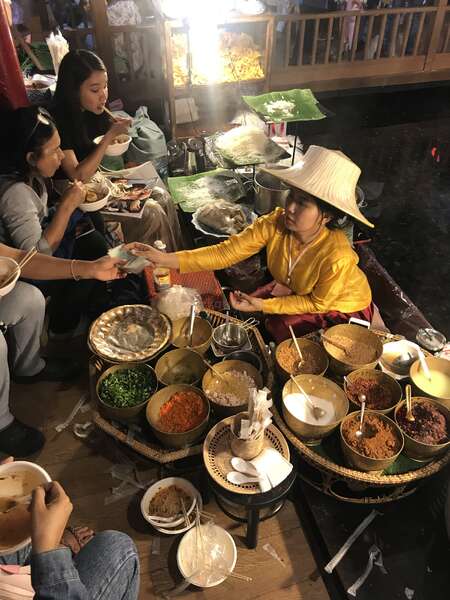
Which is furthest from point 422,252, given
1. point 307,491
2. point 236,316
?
point 307,491

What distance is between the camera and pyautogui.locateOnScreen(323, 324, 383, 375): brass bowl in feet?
8.91

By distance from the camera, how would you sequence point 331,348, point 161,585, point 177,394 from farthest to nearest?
1. point 331,348
2. point 177,394
3. point 161,585

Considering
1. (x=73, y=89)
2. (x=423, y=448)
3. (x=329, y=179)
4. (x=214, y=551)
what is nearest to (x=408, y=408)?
(x=423, y=448)

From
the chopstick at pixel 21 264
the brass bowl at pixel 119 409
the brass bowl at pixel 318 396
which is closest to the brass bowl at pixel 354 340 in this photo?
the brass bowl at pixel 318 396

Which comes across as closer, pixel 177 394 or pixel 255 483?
pixel 255 483

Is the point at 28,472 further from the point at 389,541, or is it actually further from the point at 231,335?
the point at 389,541

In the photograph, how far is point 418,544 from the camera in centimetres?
254

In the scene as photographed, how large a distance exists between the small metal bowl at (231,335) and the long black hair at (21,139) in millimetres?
1630

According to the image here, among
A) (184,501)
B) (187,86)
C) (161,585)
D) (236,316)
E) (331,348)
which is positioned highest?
(187,86)

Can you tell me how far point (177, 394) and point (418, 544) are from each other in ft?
5.18

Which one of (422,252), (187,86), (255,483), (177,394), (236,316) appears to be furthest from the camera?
(187,86)

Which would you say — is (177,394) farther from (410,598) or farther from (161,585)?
(410,598)

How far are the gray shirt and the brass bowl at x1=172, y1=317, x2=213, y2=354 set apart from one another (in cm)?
110

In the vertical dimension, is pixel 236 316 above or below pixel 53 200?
below
